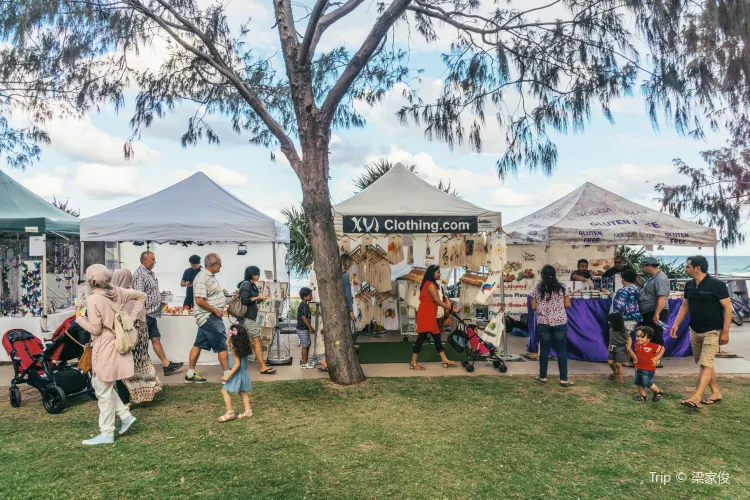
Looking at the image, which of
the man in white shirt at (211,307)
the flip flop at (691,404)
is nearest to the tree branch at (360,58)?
the man in white shirt at (211,307)

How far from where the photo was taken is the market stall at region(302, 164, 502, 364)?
7.91 m

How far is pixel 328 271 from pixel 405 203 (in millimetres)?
2224

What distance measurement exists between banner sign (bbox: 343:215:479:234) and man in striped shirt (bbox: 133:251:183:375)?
2740 mm

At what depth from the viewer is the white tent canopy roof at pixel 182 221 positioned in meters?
8.05

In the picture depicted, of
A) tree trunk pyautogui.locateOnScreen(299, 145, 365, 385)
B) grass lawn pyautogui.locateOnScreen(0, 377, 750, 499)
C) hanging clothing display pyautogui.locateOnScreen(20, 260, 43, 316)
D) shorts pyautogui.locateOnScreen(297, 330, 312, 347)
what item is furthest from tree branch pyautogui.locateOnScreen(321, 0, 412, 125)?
hanging clothing display pyautogui.locateOnScreen(20, 260, 43, 316)

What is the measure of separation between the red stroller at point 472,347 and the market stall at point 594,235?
1403 millimetres

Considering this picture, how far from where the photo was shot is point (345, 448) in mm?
4562

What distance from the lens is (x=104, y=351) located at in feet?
15.1

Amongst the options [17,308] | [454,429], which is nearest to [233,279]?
[17,308]

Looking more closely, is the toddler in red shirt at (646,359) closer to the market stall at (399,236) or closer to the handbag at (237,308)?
the market stall at (399,236)

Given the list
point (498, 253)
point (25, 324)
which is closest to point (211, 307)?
point (25, 324)

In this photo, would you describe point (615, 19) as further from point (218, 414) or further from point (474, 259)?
point (218, 414)

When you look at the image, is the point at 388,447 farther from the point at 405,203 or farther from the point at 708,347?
the point at 405,203

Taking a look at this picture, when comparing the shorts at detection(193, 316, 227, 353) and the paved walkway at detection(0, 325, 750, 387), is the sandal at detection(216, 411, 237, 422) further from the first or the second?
the paved walkway at detection(0, 325, 750, 387)
